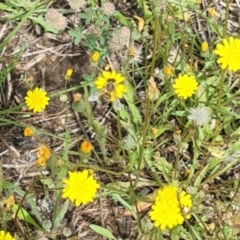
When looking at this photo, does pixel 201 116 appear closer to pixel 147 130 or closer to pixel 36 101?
pixel 147 130

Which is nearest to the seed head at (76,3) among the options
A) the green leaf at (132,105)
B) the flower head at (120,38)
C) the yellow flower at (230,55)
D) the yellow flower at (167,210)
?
the flower head at (120,38)

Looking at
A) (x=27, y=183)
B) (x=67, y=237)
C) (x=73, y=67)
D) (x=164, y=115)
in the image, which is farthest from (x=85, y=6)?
(x=67, y=237)

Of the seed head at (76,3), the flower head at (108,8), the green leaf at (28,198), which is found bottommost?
the green leaf at (28,198)

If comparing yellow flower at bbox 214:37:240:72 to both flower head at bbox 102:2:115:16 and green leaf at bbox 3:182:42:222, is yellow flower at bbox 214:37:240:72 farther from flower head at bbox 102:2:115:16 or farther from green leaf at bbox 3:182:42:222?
green leaf at bbox 3:182:42:222

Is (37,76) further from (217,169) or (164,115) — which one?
(217,169)

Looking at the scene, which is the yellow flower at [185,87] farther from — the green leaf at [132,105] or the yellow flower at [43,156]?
the yellow flower at [43,156]

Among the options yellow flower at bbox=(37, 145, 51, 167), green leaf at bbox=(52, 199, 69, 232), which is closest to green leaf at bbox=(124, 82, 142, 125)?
green leaf at bbox=(52, 199, 69, 232)
